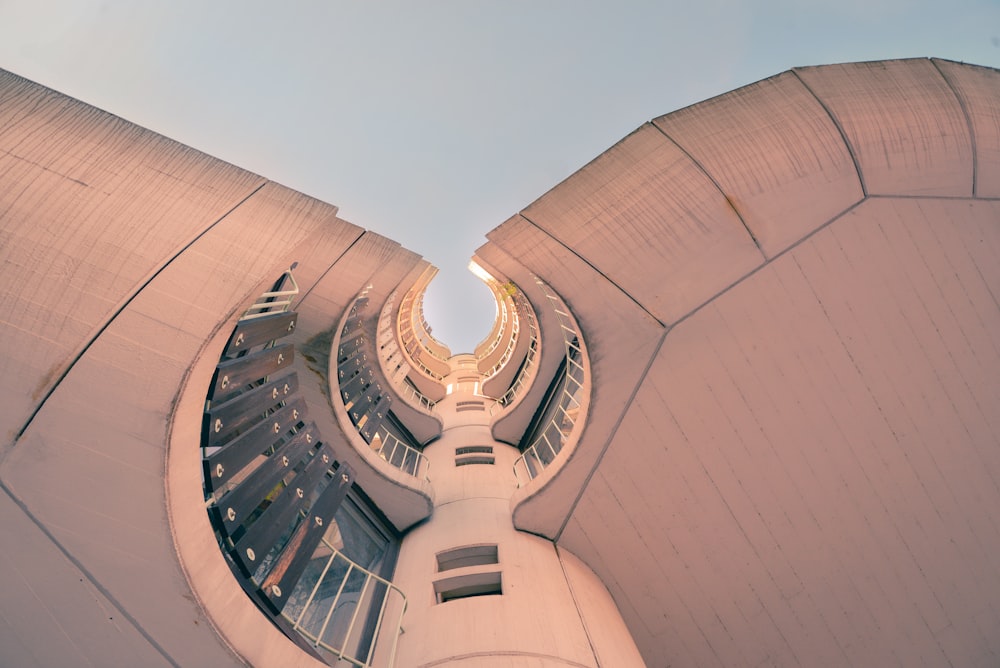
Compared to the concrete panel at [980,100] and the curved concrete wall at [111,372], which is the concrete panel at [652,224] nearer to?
the concrete panel at [980,100]

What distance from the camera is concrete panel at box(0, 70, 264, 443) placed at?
13.4 feet

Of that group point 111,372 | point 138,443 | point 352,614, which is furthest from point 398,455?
point 111,372

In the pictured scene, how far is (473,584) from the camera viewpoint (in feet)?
32.4

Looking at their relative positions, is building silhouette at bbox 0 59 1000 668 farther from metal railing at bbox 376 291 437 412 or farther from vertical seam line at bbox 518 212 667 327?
metal railing at bbox 376 291 437 412

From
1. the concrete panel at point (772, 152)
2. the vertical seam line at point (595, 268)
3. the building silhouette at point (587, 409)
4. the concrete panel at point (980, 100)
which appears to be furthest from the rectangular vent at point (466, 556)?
the concrete panel at point (980, 100)

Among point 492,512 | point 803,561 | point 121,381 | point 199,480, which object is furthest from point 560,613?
point 121,381

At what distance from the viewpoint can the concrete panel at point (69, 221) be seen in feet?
13.4

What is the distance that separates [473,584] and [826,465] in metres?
7.29

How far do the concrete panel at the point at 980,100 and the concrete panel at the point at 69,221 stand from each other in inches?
385

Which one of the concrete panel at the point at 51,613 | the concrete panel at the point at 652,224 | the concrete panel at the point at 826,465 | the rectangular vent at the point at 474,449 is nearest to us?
the concrete panel at the point at 51,613

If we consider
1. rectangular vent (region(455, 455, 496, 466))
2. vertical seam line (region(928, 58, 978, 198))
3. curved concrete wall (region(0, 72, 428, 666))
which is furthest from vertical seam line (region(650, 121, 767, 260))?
rectangular vent (region(455, 455, 496, 466))

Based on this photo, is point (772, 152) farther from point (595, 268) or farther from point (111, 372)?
point (111, 372)

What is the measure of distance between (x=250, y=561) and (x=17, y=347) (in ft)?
9.70

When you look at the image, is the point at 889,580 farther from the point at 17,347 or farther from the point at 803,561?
the point at 17,347
